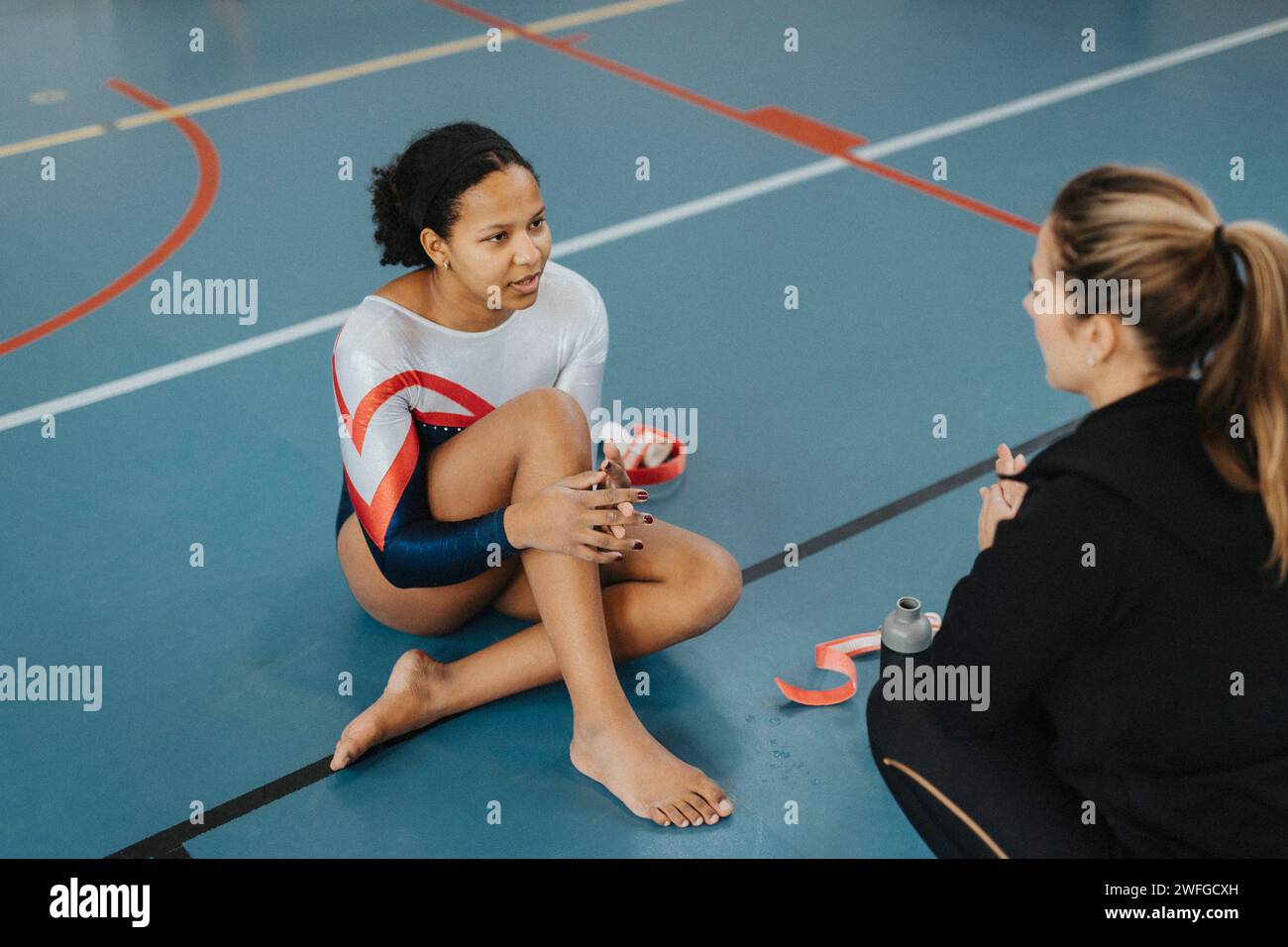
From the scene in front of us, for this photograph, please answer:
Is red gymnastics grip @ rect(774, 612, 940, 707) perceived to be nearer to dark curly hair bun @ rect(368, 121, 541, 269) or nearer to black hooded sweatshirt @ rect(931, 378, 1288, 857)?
black hooded sweatshirt @ rect(931, 378, 1288, 857)

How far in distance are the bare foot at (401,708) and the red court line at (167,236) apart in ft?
7.24

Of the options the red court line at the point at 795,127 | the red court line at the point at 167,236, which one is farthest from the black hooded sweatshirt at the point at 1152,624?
the red court line at the point at 167,236

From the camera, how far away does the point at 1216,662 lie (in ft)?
6.29

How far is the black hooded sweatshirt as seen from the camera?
1882 mm

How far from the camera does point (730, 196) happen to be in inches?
208

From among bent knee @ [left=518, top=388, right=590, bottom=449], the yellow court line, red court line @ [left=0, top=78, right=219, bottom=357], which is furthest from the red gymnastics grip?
the yellow court line

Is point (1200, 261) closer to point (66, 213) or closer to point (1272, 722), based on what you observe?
point (1272, 722)

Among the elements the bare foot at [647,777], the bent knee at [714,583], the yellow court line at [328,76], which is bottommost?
the bare foot at [647,777]

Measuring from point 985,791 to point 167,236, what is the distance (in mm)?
3851

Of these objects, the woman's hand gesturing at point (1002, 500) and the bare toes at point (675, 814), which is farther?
the bare toes at point (675, 814)

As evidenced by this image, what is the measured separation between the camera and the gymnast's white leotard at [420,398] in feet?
8.83

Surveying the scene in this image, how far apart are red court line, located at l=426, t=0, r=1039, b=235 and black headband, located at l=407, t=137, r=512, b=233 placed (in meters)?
2.83

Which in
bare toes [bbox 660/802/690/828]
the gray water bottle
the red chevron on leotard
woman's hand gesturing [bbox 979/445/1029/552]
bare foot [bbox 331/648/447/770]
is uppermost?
the red chevron on leotard

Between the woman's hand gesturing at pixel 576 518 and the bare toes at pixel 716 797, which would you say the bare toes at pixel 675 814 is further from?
the woman's hand gesturing at pixel 576 518
